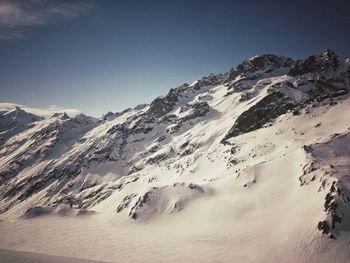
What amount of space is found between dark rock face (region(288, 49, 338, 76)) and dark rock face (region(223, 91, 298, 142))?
28.6 meters

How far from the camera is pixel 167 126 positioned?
137 m

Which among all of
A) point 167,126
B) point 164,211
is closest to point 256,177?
point 164,211

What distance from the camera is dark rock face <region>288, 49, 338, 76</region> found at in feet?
307

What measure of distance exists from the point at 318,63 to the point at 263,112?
40.2 meters

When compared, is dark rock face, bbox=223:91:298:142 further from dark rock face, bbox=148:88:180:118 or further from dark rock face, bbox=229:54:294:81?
dark rock face, bbox=148:88:180:118

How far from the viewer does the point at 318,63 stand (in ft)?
321

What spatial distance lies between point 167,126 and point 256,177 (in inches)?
3941

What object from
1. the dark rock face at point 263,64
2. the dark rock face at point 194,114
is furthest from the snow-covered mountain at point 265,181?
the dark rock face at point 263,64

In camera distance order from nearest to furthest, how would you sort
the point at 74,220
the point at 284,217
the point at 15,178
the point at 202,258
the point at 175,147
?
1. the point at 202,258
2. the point at 284,217
3. the point at 74,220
4. the point at 175,147
5. the point at 15,178

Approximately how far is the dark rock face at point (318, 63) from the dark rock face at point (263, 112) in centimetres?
2865

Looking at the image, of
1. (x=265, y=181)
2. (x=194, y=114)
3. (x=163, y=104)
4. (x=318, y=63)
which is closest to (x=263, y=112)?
(x=318, y=63)

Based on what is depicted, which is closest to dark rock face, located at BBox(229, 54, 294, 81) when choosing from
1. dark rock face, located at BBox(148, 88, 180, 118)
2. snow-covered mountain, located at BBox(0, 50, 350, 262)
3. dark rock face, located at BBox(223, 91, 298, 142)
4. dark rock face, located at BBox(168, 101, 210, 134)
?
snow-covered mountain, located at BBox(0, 50, 350, 262)

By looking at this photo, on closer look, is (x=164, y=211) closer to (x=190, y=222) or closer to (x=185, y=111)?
(x=190, y=222)

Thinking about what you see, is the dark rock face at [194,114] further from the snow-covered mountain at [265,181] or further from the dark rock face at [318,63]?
the dark rock face at [318,63]
